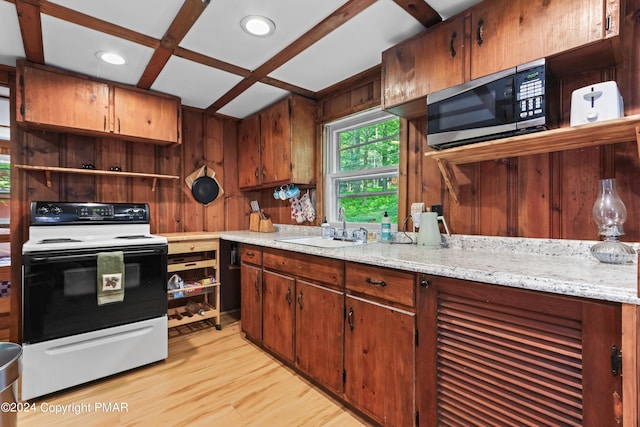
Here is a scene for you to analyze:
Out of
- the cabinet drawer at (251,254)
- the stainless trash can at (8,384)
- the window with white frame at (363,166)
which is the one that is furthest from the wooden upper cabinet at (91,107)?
the stainless trash can at (8,384)

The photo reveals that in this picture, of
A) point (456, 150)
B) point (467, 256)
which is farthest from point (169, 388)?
point (456, 150)

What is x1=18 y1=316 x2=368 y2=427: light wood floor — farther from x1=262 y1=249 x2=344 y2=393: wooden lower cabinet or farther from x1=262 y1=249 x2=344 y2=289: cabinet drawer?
x1=262 y1=249 x2=344 y2=289: cabinet drawer

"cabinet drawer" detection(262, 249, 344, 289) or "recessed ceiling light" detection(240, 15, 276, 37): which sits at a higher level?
"recessed ceiling light" detection(240, 15, 276, 37)

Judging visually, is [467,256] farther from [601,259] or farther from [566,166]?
[566,166]

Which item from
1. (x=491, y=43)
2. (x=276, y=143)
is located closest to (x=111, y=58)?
(x=276, y=143)

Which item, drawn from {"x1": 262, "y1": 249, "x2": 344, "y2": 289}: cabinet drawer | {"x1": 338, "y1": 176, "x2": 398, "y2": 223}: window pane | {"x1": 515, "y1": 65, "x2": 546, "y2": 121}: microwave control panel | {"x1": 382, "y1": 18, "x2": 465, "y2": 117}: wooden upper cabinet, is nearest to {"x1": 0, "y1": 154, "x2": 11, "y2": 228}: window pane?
{"x1": 262, "y1": 249, "x2": 344, "y2": 289}: cabinet drawer

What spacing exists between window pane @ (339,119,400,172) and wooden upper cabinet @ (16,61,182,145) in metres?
1.58

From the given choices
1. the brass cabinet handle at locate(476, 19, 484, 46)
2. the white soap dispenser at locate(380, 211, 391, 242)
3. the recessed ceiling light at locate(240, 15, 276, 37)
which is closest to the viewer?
the brass cabinet handle at locate(476, 19, 484, 46)

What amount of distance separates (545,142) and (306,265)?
139 cm

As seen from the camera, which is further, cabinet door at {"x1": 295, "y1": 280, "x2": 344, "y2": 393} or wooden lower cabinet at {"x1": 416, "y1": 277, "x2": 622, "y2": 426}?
cabinet door at {"x1": 295, "y1": 280, "x2": 344, "y2": 393}

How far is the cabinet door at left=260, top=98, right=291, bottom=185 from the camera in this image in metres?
2.75

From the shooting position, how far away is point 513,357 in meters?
1.07

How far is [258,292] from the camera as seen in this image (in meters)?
2.38

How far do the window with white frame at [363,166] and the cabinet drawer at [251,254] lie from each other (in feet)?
2.48
